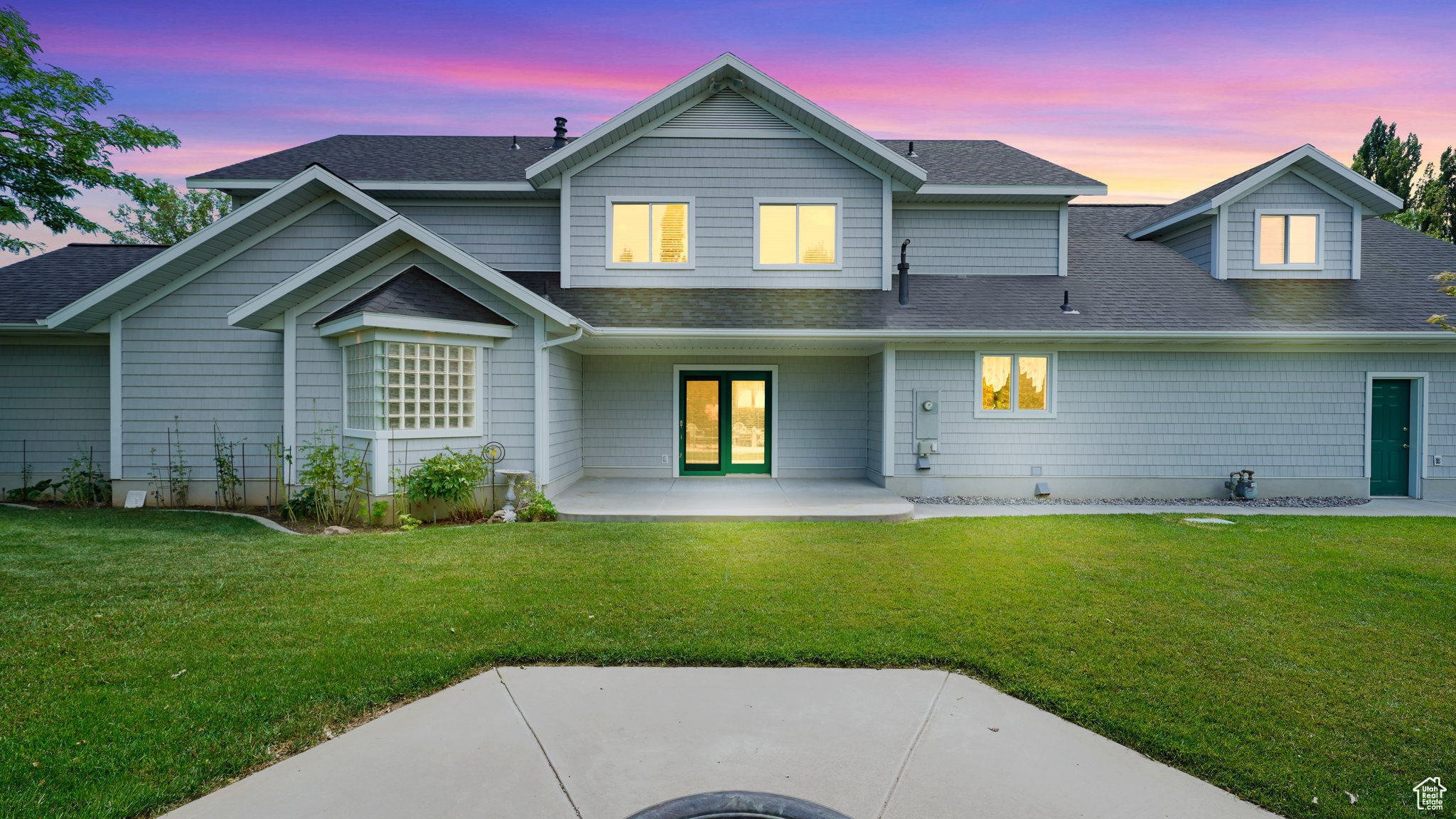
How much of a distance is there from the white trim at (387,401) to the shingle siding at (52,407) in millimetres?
4755

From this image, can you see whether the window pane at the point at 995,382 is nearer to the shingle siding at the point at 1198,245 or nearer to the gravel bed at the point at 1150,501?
the gravel bed at the point at 1150,501

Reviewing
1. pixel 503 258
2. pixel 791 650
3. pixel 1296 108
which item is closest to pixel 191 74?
pixel 503 258

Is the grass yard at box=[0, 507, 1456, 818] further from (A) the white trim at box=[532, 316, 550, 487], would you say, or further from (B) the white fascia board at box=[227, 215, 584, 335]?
(B) the white fascia board at box=[227, 215, 584, 335]

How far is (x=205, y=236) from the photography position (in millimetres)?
9578

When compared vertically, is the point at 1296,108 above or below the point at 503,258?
above

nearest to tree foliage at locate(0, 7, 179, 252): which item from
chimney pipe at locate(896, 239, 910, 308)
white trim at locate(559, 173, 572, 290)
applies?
white trim at locate(559, 173, 572, 290)

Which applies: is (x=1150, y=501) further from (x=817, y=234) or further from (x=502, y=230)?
(x=502, y=230)

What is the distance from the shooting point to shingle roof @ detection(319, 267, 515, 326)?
28.0ft

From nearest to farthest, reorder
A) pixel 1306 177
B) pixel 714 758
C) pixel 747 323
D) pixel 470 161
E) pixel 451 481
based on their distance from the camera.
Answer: pixel 714 758
pixel 451 481
pixel 747 323
pixel 1306 177
pixel 470 161

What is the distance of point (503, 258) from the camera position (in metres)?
12.5

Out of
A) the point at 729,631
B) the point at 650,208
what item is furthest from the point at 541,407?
the point at 729,631

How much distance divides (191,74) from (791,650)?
61.1 ft

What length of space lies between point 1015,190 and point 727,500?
310 inches

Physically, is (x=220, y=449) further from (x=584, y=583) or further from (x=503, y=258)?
(x=584, y=583)
